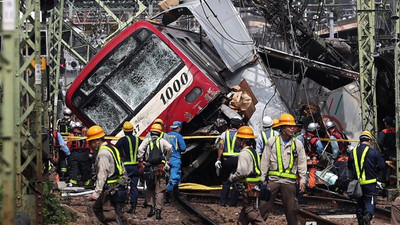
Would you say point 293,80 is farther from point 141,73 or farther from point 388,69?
point 141,73

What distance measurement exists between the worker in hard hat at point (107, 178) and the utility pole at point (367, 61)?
1016 cm

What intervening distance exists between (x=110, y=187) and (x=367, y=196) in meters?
3.87

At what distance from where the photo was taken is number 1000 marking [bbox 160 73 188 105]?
1941cm

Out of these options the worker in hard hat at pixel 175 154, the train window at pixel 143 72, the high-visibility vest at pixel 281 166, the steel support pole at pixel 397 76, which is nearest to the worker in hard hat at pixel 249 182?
the high-visibility vest at pixel 281 166

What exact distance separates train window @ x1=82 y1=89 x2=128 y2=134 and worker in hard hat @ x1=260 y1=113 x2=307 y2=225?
8891mm

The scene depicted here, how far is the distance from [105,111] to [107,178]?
897 cm

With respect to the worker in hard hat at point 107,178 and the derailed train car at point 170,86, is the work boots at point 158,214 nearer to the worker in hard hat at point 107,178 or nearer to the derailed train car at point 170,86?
the worker in hard hat at point 107,178

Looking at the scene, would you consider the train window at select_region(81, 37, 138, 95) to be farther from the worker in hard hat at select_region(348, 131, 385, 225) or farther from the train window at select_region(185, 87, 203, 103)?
the worker in hard hat at select_region(348, 131, 385, 225)

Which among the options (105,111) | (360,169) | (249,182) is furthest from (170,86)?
(249,182)

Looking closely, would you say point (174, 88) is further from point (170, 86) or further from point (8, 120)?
point (8, 120)

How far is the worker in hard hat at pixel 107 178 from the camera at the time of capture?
11000 millimetres

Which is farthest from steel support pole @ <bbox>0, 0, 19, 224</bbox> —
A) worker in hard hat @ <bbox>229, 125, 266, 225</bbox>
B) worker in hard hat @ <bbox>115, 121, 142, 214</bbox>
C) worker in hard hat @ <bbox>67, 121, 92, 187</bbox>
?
worker in hard hat @ <bbox>67, 121, 92, 187</bbox>

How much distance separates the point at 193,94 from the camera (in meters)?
19.3

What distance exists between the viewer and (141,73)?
65.1ft
